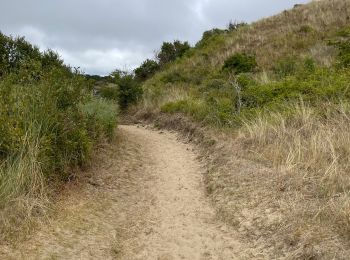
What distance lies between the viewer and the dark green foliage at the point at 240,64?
61.3ft

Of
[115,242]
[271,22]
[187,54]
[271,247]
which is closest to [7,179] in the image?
[115,242]

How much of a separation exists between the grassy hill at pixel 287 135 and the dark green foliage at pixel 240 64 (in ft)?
0.14

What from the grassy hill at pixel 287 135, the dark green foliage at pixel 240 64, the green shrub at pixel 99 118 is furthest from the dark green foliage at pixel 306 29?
the green shrub at pixel 99 118

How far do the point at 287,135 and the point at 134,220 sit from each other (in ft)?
11.6

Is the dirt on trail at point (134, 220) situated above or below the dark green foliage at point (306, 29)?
below

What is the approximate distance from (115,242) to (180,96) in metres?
11.3

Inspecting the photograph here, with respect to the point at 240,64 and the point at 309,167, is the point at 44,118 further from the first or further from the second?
the point at 240,64

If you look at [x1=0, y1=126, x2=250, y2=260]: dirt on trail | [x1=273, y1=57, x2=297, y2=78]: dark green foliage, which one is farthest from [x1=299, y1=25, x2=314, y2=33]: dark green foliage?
[x1=0, y1=126, x2=250, y2=260]: dirt on trail

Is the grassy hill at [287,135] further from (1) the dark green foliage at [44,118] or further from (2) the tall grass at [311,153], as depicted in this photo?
(1) the dark green foliage at [44,118]

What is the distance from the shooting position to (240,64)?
747 inches

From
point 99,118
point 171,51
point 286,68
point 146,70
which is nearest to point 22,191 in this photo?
point 99,118

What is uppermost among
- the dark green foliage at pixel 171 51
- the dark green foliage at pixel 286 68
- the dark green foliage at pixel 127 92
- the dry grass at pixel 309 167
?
the dark green foliage at pixel 171 51

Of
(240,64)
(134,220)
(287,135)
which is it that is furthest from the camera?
(240,64)

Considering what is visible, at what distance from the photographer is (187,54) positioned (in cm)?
2716
